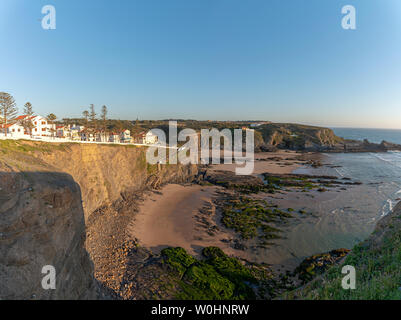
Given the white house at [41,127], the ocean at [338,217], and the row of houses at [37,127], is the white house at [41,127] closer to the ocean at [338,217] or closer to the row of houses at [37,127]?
the row of houses at [37,127]

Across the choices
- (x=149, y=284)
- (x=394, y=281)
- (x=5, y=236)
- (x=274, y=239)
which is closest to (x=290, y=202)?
(x=274, y=239)

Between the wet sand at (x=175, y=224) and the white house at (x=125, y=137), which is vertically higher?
the white house at (x=125, y=137)

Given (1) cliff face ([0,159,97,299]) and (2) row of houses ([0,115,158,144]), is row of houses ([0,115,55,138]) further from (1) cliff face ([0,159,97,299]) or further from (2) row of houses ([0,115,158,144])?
(1) cliff face ([0,159,97,299])

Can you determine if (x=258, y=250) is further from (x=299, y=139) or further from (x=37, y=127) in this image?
(x=299, y=139)

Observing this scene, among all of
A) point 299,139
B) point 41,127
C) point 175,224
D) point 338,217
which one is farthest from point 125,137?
point 299,139

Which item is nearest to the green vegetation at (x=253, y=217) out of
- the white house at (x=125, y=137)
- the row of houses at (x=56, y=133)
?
the row of houses at (x=56, y=133)
